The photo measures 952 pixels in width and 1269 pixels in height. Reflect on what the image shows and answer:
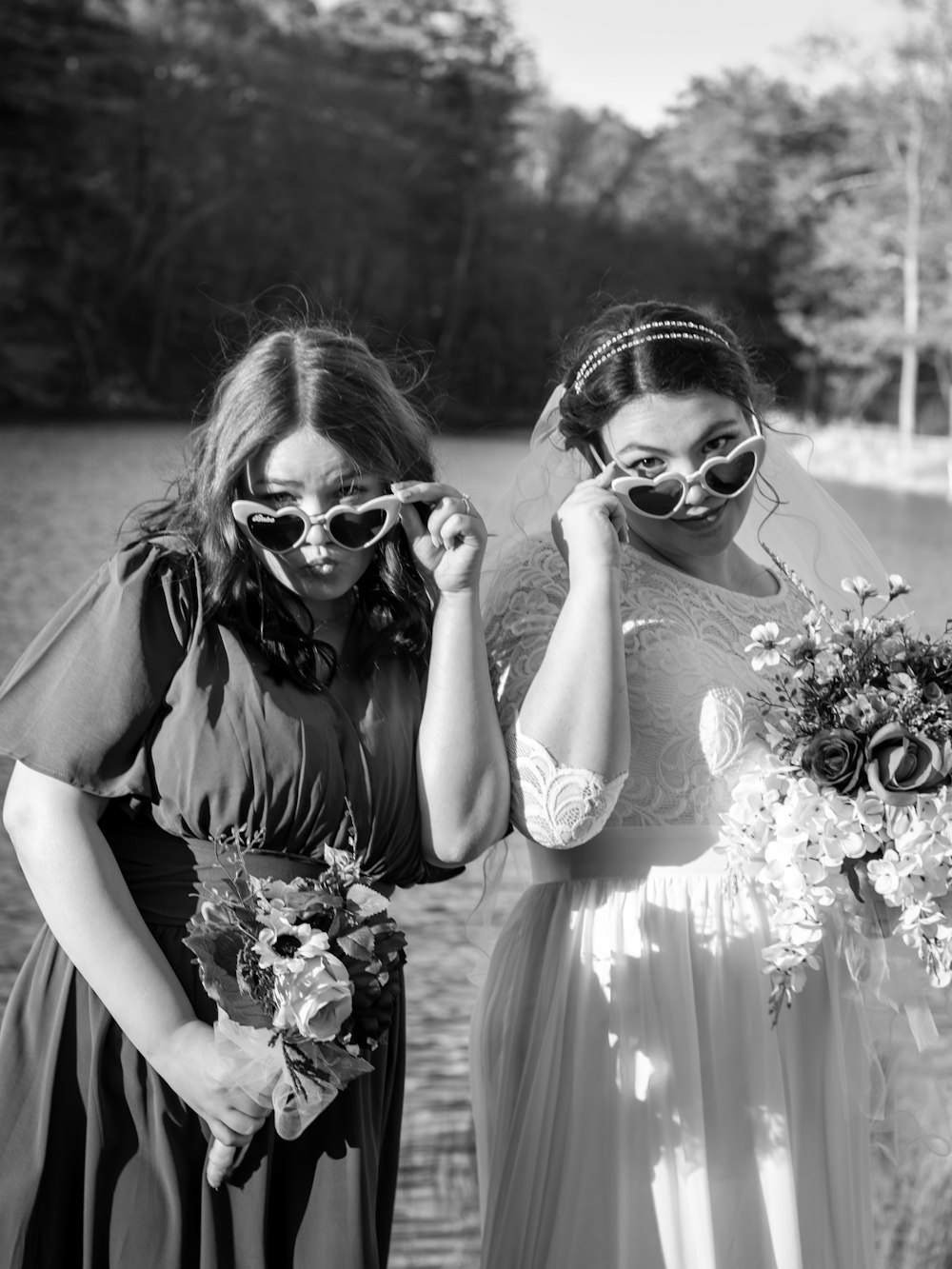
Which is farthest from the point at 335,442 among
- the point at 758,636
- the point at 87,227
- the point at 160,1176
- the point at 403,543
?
the point at 87,227

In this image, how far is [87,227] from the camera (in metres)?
44.1

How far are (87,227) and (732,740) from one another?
147ft

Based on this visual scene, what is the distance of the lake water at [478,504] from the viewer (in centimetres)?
413

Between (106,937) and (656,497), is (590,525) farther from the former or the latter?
(106,937)

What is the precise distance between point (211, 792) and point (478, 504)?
14.3 meters

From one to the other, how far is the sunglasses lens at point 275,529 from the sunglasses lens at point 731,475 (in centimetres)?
75

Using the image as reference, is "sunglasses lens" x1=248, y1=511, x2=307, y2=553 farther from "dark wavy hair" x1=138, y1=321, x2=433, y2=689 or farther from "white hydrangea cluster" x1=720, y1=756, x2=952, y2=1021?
"white hydrangea cluster" x1=720, y1=756, x2=952, y2=1021

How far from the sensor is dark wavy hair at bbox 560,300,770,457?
270 cm

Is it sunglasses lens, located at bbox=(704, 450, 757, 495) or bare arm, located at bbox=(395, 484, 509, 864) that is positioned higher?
sunglasses lens, located at bbox=(704, 450, 757, 495)

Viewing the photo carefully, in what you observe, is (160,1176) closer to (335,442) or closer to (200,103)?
(335,442)

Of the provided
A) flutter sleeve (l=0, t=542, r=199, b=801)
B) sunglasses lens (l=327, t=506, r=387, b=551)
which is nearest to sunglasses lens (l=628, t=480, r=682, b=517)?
sunglasses lens (l=327, t=506, r=387, b=551)

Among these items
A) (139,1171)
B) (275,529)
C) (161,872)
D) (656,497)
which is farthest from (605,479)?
(139,1171)

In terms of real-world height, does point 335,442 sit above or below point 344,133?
above

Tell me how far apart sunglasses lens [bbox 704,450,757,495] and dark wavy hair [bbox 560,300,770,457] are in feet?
0.53
